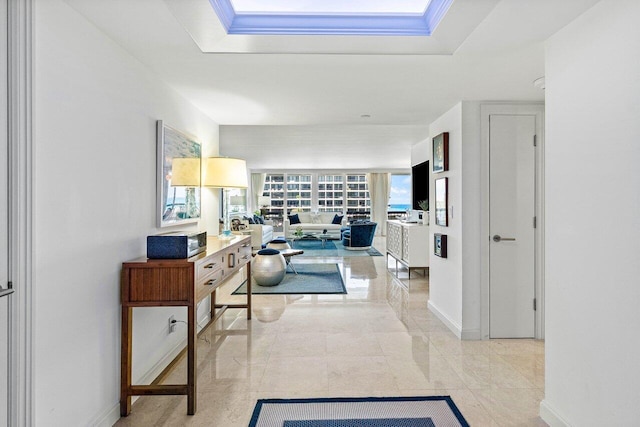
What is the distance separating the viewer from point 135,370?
236 centimetres

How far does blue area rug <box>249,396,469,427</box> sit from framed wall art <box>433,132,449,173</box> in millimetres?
2222

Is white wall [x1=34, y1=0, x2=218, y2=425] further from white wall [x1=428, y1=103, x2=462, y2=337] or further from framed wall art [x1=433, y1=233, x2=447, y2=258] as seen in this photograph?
framed wall art [x1=433, y1=233, x2=447, y2=258]

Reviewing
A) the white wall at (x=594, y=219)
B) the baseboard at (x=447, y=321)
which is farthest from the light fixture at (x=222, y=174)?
the white wall at (x=594, y=219)

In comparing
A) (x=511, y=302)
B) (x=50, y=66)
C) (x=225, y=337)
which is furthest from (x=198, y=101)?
(x=511, y=302)

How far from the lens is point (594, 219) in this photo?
1.71 m

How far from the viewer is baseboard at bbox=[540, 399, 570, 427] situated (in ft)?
6.34

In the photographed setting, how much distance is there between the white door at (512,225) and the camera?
3.34 metres

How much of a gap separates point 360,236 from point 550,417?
7216 mm

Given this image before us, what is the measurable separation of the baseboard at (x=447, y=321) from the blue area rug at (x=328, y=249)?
14.1 feet

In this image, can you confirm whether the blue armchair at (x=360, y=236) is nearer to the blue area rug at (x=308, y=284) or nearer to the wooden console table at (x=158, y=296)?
the blue area rug at (x=308, y=284)

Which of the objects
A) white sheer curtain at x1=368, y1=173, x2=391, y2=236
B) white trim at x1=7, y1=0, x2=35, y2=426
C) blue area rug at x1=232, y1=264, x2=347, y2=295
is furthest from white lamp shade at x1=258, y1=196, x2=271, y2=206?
white trim at x1=7, y1=0, x2=35, y2=426

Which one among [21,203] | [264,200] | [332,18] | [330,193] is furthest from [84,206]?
[330,193]

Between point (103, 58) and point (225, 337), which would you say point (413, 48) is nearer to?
point (103, 58)

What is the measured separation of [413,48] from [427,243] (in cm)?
372
